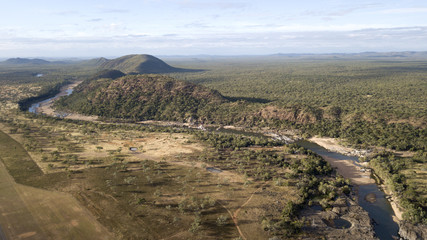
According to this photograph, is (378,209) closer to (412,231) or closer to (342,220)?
(412,231)

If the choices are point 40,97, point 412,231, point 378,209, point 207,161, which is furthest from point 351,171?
point 40,97

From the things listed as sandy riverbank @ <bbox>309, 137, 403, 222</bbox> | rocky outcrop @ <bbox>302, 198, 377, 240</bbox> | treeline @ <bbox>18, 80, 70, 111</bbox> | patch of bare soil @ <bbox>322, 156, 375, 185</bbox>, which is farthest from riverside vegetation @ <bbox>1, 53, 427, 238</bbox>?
treeline @ <bbox>18, 80, 70, 111</bbox>

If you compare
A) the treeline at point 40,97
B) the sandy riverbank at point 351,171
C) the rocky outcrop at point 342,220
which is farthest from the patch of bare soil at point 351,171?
the treeline at point 40,97

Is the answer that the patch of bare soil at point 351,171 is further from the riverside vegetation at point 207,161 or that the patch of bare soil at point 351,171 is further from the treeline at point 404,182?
the riverside vegetation at point 207,161

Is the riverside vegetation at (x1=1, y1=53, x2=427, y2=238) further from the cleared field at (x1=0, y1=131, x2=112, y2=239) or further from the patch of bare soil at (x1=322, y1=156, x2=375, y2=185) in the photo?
the patch of bare soil at (x1=322, y1=156, x2=375, y2=185)

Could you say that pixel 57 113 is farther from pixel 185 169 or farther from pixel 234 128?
pixel 185 169

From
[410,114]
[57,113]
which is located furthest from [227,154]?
[57,113]

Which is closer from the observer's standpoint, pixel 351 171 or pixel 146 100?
pixel 351 171
